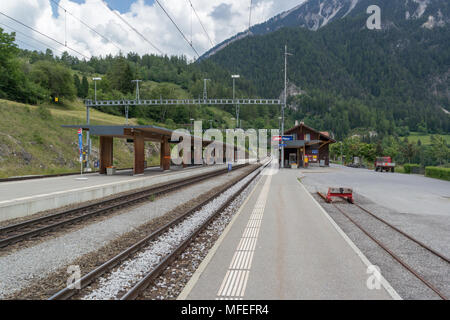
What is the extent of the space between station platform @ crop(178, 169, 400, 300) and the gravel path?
3.24m

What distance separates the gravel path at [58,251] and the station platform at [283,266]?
10.6 feet

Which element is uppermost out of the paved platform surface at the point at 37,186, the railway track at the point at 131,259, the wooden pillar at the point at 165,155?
the wooden pillar at the point at 165,155

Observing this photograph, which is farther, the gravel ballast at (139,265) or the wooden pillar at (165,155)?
the wooden pillar at (165,155)

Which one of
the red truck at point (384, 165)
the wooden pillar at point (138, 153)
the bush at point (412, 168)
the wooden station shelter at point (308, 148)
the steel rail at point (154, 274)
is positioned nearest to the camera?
the steel rail at point (154, 274)

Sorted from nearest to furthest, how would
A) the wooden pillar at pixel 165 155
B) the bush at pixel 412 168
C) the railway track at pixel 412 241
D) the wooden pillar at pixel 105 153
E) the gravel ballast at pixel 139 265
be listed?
the gravel ballast at pixel 139 265, the railway track at pixel 412 241, the wooden pillar at pixel 105 153, the wooden pillar at pixel 165 155, the bush at pixel 412 168

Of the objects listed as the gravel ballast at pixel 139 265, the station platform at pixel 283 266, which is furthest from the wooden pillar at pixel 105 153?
the station platform at pixel 283 266

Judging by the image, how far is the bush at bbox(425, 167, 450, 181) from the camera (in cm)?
2830

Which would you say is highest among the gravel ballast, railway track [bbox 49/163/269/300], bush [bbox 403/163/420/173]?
bush [bbox 403/163/420/173]

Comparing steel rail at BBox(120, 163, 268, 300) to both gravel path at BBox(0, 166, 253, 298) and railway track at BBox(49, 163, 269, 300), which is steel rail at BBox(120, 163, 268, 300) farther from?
gravel path at BBox(0, 166, 253, 298)

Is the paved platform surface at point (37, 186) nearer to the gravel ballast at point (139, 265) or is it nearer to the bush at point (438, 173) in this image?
the gravel ballast at point (139, 265)

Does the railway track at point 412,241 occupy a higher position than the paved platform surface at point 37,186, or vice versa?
the paved platform surface at point 37,186

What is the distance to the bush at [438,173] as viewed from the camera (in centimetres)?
2830

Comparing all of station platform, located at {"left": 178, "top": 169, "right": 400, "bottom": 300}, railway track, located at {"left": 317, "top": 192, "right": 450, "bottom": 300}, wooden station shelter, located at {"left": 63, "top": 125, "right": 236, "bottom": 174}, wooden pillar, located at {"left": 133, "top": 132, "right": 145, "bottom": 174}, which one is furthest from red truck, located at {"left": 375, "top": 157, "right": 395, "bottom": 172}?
station platform, located at {"left": 178, "top": 169, "right": 400, "bottom": 300}
